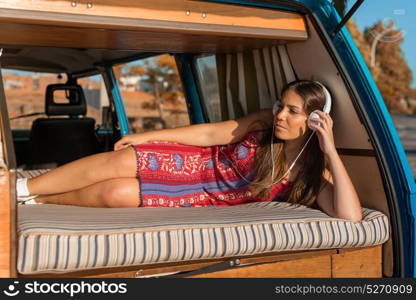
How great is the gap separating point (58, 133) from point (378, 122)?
3475 mm

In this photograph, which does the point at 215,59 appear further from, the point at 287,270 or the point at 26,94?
the point at 26,94

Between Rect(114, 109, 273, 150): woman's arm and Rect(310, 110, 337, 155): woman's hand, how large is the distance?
1.74 feet

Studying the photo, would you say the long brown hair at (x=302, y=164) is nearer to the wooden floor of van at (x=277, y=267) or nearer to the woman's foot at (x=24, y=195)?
the wooden floor of van at (x=277, y=267)

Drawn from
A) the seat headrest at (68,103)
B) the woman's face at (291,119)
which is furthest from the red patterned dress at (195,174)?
the seat headrest at (68,103)

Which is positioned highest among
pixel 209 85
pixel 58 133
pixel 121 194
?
pixel 209 85

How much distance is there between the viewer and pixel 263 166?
3234 millimetres

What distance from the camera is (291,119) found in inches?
122

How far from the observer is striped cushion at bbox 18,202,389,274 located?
219cm

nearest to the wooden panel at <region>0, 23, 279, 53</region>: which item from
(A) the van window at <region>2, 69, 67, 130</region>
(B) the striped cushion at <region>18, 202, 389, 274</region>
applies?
(B) the striped cushion at <region>18, 202, 389, 274</region>

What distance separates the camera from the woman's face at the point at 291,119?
309cm

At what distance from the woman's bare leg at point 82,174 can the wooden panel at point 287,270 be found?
872 millimetres

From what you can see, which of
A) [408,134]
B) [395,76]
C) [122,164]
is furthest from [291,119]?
[395,76]

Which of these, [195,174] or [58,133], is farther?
[58,133]

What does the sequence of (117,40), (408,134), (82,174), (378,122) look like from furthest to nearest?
1. (408,134)
2. (117,40)
3. (82,174)
4. (378,122)
